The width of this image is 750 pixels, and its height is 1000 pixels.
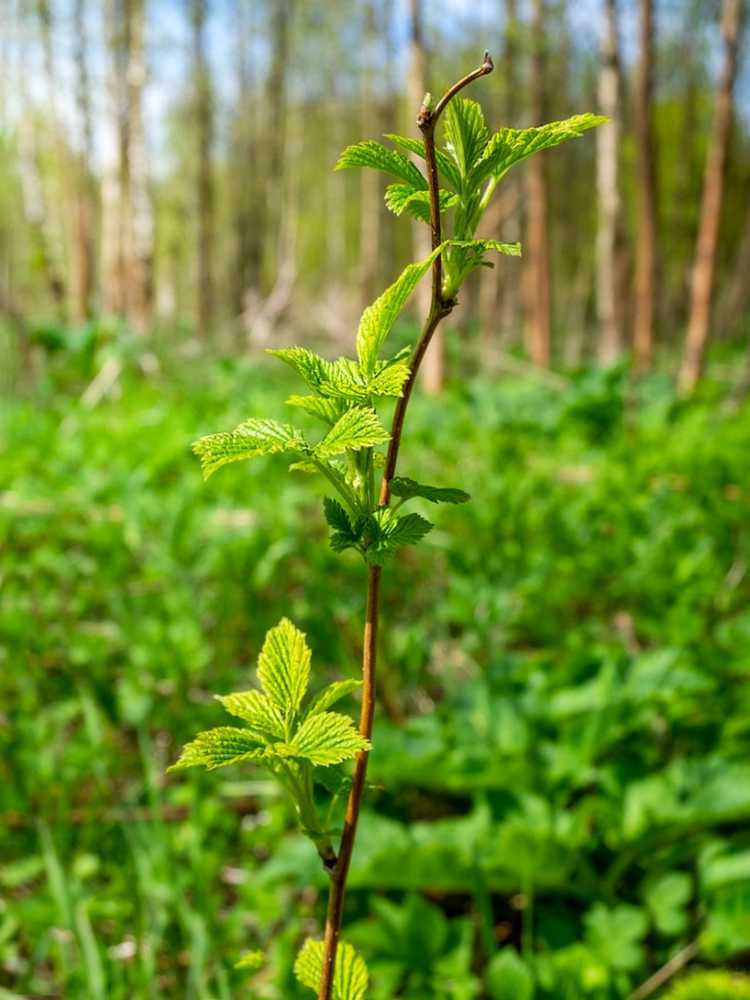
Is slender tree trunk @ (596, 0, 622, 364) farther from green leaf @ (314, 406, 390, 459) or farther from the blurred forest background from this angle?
green leaf @ (314, 406, 390, 459)

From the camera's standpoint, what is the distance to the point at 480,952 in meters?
1.42

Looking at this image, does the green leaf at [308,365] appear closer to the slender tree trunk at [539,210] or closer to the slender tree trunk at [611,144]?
the slender tree trunk at [611,144]

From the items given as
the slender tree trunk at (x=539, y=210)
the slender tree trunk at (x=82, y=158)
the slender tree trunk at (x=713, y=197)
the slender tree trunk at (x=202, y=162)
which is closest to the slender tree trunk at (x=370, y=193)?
the slender tree trunk at (x=202, y=162)

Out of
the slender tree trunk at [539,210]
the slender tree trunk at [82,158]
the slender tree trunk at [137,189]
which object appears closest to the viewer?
the slender tree trunk at [539,210]

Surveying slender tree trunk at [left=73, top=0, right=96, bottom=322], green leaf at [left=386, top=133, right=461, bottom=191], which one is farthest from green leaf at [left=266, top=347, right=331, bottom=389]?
slender tree trunk at [left=73, top=0, right=96, bottom=322]

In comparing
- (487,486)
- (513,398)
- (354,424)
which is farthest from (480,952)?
(513,398)

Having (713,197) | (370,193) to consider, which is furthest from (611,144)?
(370,193)

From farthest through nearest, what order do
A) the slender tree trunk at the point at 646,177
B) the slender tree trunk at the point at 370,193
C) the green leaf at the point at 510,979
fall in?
the slender tree trunk at the point at 370,193
the slender tree trunk at the point at 646,177
the green leaf at the point at 510,979

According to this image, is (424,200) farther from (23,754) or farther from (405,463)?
(405,463)

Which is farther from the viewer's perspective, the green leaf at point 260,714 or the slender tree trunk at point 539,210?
the slender tree trunk at point 539,210

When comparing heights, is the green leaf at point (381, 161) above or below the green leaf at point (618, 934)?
above

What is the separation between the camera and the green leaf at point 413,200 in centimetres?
46

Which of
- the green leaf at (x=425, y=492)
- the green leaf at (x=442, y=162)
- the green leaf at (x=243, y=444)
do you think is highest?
the green leaf at (x=442, y=162)

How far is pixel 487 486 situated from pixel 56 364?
5.20 metres
